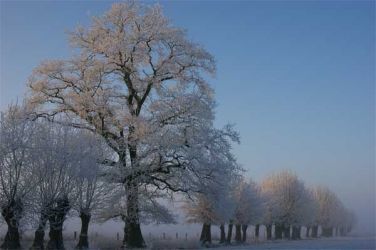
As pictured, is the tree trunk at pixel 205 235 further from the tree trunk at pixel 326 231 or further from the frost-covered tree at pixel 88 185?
the tree trunk at pixel 326 231

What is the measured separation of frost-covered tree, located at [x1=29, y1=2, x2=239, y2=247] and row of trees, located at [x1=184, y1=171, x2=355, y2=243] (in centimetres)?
381

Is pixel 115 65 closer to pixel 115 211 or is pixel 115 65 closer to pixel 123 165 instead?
pixel 123 165

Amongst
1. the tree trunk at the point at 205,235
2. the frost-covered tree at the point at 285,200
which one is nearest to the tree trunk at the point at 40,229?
the tree trunk at the point at 205,235

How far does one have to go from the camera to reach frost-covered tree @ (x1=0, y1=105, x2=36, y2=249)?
28.5 meters

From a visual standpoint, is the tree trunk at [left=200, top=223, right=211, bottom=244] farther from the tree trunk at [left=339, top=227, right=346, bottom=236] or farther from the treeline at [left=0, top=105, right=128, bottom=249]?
the tree trunk at [left=339, top=227, right=346, bottom=236]

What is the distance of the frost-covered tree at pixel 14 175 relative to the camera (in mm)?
28484

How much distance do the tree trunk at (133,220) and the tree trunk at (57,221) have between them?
613cm

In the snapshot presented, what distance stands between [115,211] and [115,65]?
33.0ft

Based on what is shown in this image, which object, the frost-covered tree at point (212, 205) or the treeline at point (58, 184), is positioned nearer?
the treeline at point (58, 184)

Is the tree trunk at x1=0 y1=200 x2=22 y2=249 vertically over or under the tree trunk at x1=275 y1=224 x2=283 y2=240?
over

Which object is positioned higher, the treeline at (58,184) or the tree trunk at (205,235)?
the treeline at (58,184)

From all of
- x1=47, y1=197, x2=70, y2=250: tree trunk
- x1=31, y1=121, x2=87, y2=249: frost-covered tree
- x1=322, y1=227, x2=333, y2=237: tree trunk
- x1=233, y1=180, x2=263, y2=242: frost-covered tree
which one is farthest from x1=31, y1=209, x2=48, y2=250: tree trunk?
x1=322, y1=227, x2=333, y2=237: tree trunk

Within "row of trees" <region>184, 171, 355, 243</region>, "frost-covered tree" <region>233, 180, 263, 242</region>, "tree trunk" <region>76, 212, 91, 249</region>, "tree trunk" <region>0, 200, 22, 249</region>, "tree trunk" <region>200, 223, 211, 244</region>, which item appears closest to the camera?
"tree trunk" <region>0, 200, 22, 249</region>

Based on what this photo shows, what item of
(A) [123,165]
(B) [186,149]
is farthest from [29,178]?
(B) [186,149]
